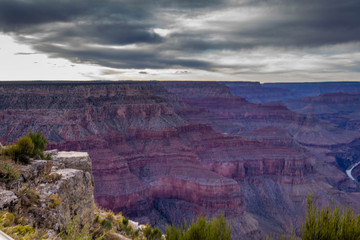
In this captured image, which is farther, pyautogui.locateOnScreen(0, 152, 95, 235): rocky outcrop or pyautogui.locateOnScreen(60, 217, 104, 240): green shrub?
pyautogui.locateOnScreen(0, 152, 95, 235): rocky outcrop

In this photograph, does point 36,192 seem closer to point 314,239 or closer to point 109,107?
point 314,239

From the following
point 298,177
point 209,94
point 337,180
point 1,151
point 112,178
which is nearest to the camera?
point 1,151

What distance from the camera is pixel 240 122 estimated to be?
453 feet

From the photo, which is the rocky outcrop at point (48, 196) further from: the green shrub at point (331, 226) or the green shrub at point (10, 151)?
the green shrub at point (331, 226)

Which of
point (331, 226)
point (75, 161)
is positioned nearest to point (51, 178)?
point (75, 161)

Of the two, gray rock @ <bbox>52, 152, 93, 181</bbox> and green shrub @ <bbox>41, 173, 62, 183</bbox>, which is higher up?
green shrub @ <bbox>41, 173, 62, 183</bbox>

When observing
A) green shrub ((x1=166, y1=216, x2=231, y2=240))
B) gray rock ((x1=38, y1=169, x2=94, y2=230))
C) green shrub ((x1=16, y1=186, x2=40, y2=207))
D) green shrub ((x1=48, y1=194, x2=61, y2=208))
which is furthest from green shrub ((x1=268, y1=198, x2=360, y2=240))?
green shrub ((x1=16, y1=186, x2=40, y2=207))

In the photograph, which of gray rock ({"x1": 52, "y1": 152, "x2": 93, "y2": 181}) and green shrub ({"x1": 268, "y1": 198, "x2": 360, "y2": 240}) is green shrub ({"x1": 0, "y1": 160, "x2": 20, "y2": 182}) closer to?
gray rock ({"x1": 52, "y1": 152, "x2": 93, "y2": 181})

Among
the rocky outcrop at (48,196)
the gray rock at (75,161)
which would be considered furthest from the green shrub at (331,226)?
the gray rock at (75,161)

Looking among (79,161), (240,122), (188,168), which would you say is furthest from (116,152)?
(240,122)

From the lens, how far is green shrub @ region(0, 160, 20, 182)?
8031mm

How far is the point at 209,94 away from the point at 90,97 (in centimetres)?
9289

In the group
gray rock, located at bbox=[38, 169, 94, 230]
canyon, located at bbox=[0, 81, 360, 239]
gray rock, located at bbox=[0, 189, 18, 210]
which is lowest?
canyon, located at bbox=[0, 81, 360, 239]

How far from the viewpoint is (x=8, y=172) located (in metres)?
8.10
